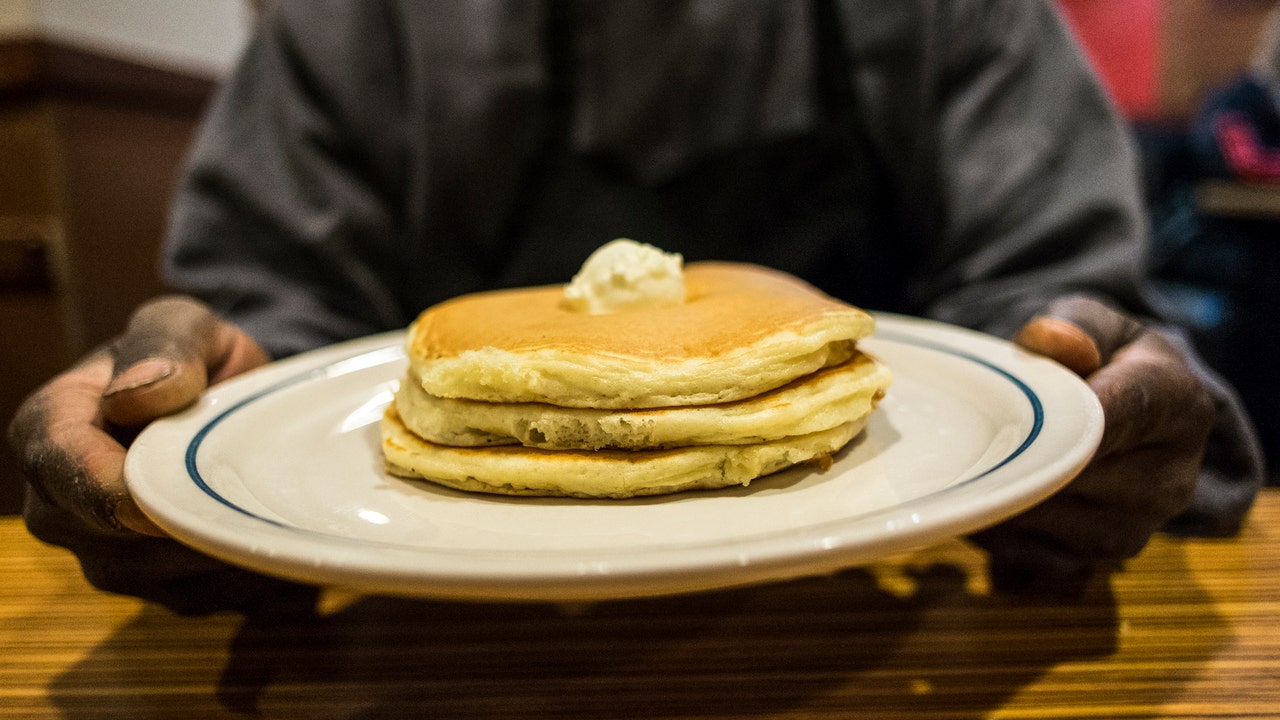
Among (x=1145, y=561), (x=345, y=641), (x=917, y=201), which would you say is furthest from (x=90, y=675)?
(x=917, y=201)

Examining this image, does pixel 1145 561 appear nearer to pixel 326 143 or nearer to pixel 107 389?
pixel 107 389

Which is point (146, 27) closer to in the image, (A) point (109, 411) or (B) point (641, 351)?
(A) point (109, 411)

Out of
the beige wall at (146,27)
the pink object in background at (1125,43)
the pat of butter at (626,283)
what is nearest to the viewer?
the pat of butter at (626,283)

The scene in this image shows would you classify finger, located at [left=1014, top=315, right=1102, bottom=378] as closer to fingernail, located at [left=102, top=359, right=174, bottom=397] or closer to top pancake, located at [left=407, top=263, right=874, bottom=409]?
top pancake, located at [left=407, top=263, right=874, bottom=409]

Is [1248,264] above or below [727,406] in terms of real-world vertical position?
below

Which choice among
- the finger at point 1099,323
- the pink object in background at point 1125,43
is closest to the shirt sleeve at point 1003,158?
the finger at point 1099,323

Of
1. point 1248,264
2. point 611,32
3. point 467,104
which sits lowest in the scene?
point 1248,264

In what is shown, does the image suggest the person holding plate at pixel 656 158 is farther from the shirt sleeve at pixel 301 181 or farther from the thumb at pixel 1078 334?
the thumb at pixel 1078 334
